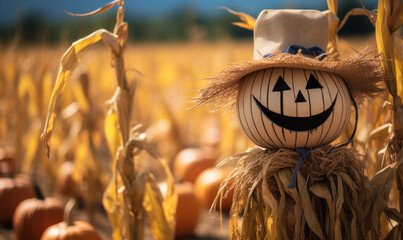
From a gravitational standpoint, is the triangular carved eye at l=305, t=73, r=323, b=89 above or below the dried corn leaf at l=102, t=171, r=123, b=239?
above

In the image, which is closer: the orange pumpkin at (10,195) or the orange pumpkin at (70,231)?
the orange pumpkin at (70,231)

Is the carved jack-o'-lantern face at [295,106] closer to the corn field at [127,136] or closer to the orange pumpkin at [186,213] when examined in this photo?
the corn field at [127,136]

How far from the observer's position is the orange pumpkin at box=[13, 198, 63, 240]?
2748 mm

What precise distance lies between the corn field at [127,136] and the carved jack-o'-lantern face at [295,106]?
0.27 meters

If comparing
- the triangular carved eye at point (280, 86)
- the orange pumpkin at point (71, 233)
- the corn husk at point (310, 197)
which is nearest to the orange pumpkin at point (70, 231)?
the orange pumpkin at point (71, 233)

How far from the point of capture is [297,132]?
160 centimetres

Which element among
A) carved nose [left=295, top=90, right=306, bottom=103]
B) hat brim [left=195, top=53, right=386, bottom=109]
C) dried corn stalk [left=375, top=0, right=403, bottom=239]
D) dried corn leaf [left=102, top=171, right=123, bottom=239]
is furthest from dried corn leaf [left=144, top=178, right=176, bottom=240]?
dried corn stalk [left=375, top=0, right=403, bottom=239]

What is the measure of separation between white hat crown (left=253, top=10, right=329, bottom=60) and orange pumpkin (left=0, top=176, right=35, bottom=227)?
2.44m

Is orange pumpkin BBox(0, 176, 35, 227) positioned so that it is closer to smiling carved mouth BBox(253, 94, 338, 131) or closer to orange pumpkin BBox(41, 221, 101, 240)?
orange pumpkin BBox(41, 221, 101, 240)

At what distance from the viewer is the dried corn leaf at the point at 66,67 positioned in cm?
172

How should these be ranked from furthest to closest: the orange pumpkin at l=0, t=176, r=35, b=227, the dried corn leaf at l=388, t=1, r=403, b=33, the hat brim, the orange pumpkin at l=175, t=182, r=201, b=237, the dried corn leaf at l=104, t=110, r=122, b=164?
1. the orange pumpkin at l=0, t=176, r=35, b=227
2. the orange pumpkin at l=175, t=182, r=201, b=237
3. the dried corn leaf at l=104, t=110, r=122, b=164
4. the dried corn leaf at l=388, t=1, r=403, b=33
5. the hat brim

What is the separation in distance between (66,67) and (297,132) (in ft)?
3.40

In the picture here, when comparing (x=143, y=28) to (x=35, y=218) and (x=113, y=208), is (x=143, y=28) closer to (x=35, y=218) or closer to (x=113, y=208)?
(x=35, y=218)

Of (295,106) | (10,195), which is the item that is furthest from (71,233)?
(295,106)
